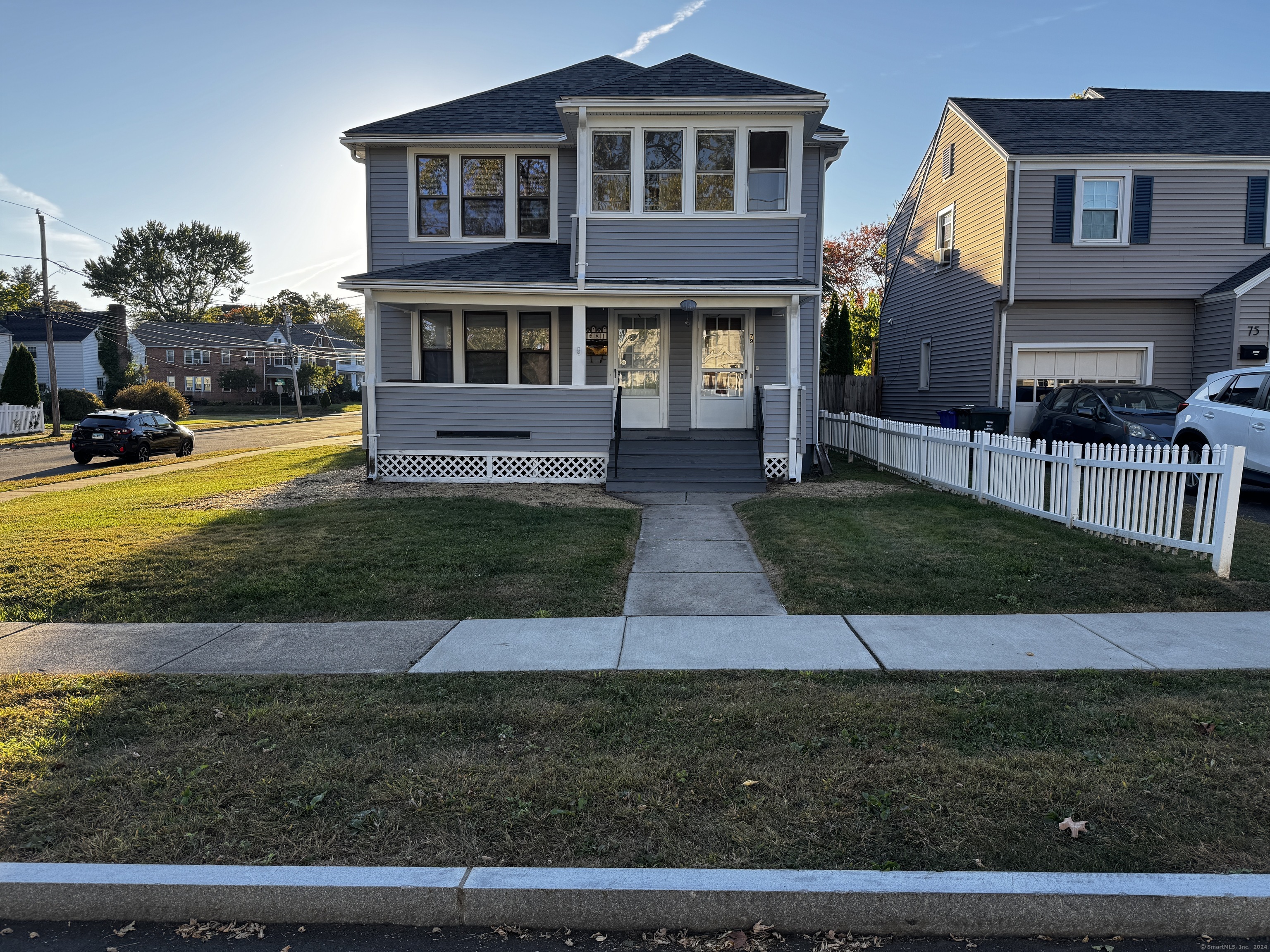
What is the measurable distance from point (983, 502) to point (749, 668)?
7485 mm

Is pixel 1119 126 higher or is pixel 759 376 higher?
pixel 1119 126

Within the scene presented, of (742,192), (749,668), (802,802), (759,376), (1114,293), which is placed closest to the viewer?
(802,802)

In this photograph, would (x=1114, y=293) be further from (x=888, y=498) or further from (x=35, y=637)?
(x=35, y=637)

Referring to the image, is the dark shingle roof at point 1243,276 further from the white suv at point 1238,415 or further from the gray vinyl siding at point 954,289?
the white suv at point 1238,415

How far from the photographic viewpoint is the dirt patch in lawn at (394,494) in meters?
12.1

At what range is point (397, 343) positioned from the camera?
53.7 ft

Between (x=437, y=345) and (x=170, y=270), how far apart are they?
9228 cm

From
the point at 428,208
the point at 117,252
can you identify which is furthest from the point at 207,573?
the point at 117,252

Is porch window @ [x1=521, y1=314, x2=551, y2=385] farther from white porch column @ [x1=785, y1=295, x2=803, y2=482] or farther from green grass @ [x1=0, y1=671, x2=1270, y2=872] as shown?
green grass @ [x1=0, y1=671, x2=1270, y2=872]

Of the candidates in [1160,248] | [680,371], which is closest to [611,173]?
[680,371]

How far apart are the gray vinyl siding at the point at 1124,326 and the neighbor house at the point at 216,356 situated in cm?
6216

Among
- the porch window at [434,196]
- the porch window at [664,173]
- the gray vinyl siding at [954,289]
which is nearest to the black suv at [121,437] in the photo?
the porch window at [434,196]

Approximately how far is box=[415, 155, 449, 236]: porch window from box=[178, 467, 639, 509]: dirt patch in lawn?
535cm

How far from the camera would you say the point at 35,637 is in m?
6.12
